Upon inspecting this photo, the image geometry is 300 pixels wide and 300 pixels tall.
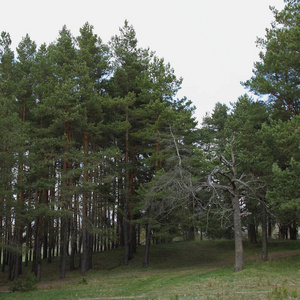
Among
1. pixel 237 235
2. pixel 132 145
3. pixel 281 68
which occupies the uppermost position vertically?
pixel 281 68

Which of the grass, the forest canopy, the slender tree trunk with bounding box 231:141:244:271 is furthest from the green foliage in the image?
the grass

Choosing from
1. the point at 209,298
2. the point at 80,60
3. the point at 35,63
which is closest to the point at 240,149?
the point at 209,298

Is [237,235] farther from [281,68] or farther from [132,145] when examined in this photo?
[132,145]

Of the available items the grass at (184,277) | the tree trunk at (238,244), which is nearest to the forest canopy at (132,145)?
the tree trunk at (238,244)

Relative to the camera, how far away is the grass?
1041 centimetres

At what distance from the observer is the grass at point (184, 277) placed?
34.2 ft

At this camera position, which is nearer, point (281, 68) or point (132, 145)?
point (281, 68)

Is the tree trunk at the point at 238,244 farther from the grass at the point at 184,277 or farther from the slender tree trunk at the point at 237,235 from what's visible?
the grass at the point at 184,277

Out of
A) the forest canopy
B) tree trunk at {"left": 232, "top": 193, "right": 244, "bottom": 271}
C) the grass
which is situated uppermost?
the forest canopy

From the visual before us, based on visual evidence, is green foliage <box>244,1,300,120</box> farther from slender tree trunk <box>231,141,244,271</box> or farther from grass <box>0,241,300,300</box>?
grass <box>0,241,300,300</box>

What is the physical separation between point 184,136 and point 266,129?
8033 mm

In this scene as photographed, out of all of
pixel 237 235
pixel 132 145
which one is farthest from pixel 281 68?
pixel 132 145

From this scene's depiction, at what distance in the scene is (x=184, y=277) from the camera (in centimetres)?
1576

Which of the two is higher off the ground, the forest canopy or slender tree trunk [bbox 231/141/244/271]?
the forest canopy
